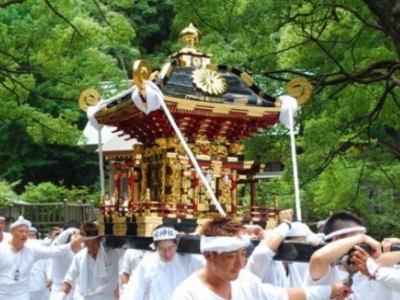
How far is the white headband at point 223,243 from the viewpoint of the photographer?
399cm

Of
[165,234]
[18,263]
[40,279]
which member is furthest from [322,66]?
[165,234]

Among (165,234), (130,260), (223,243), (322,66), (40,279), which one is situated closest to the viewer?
(223,243)

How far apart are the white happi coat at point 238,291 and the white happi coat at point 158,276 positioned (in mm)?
2668

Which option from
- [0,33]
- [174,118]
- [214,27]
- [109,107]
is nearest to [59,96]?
[0,33]

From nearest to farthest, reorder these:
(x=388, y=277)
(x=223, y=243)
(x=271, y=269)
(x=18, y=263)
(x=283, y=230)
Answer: (x=223, y=243), (x=388, y=277), (x=283, y=230), (x=271, y=269), (x=18, y=263)

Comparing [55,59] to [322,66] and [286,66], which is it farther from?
[322,66]

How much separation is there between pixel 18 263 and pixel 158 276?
10.5 ft

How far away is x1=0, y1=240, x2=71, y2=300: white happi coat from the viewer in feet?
31.4

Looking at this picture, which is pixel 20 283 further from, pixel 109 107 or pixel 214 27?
pixel 214 27

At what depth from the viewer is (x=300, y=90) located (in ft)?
32.2

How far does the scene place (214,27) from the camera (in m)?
11.9

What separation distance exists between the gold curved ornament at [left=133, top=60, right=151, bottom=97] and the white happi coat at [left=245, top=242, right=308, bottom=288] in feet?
8.03

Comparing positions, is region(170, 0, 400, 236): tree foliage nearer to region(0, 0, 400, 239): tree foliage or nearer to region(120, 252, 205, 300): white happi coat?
region(0, 0, 400, 239): tree foliage

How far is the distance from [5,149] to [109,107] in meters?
17.7
